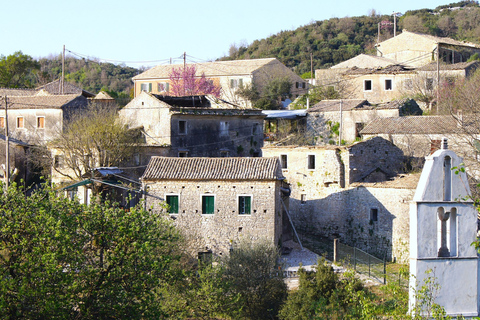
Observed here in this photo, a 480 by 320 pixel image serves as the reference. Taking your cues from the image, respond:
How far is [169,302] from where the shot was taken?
2278 cm

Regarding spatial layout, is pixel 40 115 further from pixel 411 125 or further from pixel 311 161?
pixel 411 125

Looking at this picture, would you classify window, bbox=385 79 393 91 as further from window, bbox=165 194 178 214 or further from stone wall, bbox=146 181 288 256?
window, bbox=165 194 178 214

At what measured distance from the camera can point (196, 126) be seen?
37.7 m

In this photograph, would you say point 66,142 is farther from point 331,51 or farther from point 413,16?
point 413,16

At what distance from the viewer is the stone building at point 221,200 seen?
28.1 metres

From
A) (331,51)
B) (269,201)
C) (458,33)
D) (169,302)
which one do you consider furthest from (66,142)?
(458,33)

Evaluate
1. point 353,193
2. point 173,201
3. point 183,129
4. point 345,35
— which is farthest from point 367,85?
point 345,35

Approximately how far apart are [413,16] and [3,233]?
267 ft

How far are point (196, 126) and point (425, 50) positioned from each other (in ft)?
84.2

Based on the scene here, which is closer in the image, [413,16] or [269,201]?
[269,201]

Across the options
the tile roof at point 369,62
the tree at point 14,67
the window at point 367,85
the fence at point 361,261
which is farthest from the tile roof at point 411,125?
the tree at point 14,67

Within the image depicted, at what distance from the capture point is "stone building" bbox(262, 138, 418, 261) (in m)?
30.2

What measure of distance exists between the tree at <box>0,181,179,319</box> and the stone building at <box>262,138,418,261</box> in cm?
1479

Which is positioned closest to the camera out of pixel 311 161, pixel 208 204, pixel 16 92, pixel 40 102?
pixel 208 204
